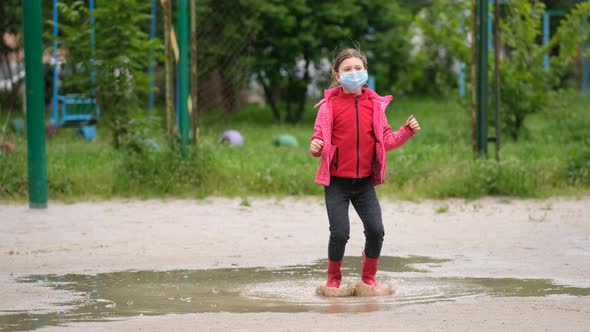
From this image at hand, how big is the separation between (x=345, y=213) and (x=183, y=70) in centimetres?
514

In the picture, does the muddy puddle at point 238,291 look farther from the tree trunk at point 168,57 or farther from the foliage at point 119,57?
the foliage at point 119,57

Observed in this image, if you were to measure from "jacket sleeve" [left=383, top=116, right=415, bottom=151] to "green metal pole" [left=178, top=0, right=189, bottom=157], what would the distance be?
16.2ft

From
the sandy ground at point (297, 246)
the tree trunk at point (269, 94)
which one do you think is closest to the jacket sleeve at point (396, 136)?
the sandy ground at point (297, 246)

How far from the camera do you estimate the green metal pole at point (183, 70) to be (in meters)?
11.6

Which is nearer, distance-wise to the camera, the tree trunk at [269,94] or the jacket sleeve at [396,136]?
the jacket sleeve at [396,136]

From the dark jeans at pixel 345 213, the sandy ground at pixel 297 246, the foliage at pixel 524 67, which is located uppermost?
the foliage at pixel 524 67

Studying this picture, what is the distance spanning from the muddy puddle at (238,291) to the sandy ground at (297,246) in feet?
0.58

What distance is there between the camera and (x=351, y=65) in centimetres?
689

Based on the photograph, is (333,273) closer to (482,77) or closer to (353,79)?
(353,79)

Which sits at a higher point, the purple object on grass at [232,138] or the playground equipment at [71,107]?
the playground equipment at [71,107]

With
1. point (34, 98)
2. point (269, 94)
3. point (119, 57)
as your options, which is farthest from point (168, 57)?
point (269, 94)

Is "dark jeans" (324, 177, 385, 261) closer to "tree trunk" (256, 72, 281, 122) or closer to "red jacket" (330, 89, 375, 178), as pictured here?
"red jacket" (330, 89, 375, 178)

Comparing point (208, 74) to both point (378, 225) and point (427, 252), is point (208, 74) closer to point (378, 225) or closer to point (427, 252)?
point (427, 252)

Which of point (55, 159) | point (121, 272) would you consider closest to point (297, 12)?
point (55, 159)
